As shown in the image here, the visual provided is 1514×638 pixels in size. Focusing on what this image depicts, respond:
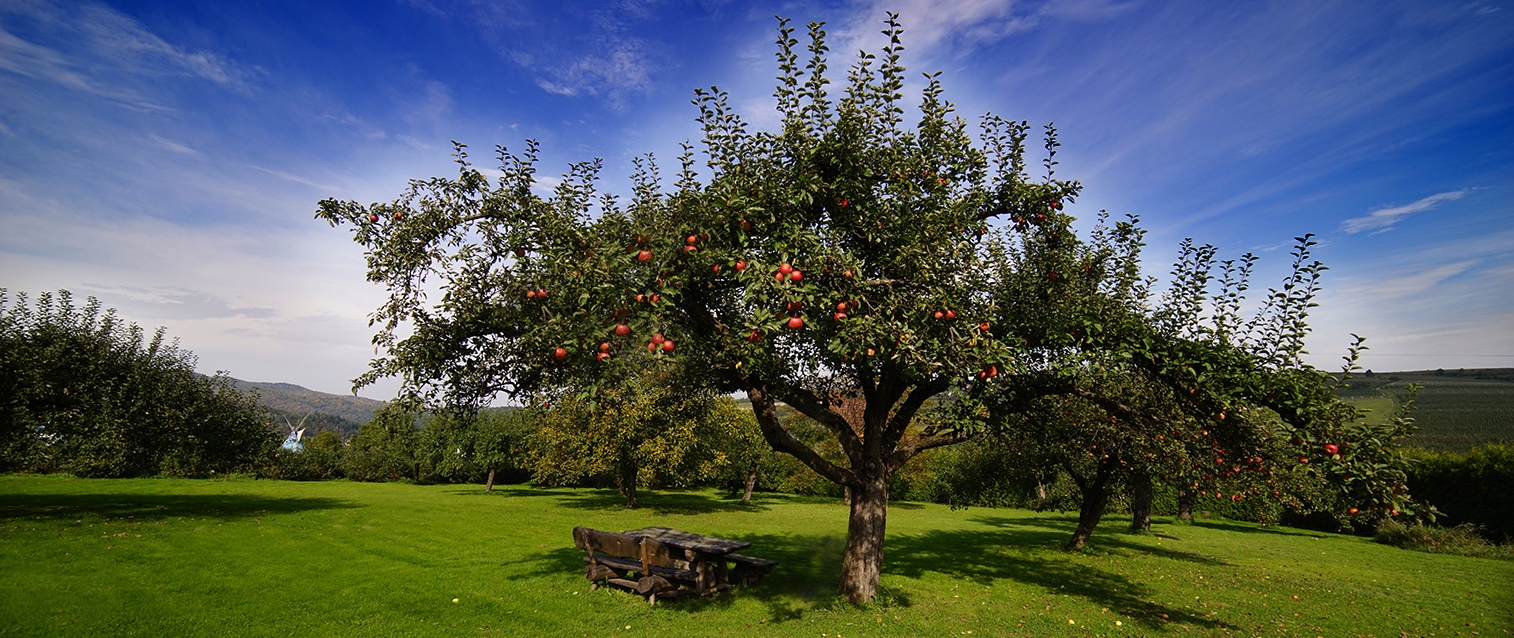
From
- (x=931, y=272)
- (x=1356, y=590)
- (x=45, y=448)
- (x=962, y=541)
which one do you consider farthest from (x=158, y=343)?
(x=1356, y=590)

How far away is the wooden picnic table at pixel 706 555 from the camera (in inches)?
483

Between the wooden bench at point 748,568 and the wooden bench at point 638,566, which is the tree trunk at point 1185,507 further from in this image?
the wooden bench at point 638,566

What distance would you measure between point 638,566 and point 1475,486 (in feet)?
121

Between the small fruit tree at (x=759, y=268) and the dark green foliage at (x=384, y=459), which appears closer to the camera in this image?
the small fruit tree at (x=759, y=268)

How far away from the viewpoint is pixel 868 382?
39.8 feet

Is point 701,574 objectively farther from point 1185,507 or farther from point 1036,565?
point 1185,507

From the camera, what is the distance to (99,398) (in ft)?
67.9

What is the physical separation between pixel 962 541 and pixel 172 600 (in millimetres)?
23048

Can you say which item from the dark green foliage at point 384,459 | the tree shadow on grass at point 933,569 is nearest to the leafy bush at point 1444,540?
the tree shadow on grass at point 933,569

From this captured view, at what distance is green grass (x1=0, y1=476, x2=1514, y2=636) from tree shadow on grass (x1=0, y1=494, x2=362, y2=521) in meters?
0.16

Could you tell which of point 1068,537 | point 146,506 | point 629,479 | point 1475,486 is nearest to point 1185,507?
point 1475,486

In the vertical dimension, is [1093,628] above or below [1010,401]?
below

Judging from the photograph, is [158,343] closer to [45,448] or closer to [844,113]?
[45,448]

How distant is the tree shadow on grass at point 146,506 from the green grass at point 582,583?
0.52 ft
